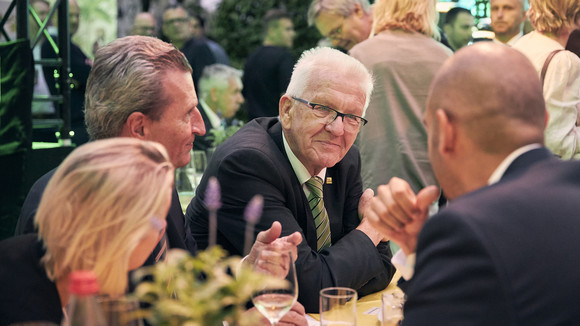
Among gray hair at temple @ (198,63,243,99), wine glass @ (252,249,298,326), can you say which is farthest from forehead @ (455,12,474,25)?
wine glass @ (252,249,298,326)

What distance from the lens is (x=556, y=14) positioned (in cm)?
376

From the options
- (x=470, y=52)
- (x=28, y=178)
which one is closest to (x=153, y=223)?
(x=470, y=52)

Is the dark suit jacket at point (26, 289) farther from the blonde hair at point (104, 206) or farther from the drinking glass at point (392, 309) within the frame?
the drinking glass at point (392, 309)

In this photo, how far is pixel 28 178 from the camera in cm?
501

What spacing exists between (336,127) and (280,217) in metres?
0.47

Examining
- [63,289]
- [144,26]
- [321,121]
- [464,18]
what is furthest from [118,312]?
[144,26]

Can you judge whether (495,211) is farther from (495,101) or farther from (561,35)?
(561,35)

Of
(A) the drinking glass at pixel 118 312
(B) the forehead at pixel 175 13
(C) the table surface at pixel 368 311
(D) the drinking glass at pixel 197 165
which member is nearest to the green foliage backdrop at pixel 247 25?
(B) the forehead at pixel 175 13

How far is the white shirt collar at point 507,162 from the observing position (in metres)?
1.57

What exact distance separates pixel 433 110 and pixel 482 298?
485 mm

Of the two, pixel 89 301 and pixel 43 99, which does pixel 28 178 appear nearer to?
pixel 43 99

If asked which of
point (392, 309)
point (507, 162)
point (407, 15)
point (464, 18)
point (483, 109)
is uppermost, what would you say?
point (483, 109)

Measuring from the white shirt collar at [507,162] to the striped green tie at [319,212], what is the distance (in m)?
1.26

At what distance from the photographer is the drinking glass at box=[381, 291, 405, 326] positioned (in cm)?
194
